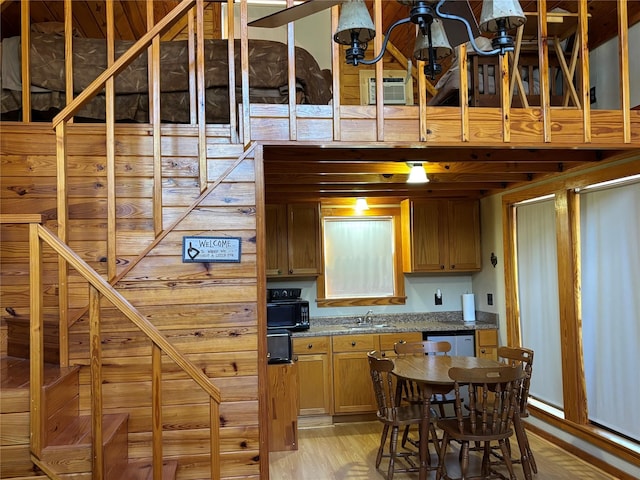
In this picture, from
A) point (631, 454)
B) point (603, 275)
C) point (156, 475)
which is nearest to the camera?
point (156, 475)

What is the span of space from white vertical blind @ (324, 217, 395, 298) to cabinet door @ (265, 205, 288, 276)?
0.61 metres

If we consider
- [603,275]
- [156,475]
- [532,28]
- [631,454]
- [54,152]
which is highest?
[532,28]

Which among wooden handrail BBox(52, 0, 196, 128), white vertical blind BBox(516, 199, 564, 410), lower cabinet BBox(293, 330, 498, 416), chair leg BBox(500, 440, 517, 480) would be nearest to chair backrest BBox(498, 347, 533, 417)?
chair leg BBox(500, 440, 517, 480)

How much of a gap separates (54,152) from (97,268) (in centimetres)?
69

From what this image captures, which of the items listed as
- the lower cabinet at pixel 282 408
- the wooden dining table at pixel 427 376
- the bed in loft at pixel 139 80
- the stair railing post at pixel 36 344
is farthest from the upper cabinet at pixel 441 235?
the stair railing post at pixel 36 344

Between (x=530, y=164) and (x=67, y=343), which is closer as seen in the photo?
(x=67, y=343)

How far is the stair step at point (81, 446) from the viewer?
2189mm

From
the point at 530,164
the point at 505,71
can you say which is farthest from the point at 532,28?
the point at 505,71

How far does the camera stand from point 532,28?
3.99 metres

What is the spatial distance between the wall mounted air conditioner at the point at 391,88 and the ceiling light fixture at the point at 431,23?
2744 millimetres

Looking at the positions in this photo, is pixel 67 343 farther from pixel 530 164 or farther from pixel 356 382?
pixel 530 164

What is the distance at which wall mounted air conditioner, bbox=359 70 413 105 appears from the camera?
5129 millimetres

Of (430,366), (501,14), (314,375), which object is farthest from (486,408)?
(501,14)

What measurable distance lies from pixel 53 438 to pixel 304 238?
335cm
